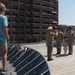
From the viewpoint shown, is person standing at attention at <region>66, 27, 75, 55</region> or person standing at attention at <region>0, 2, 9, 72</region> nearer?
person standing at attention at <region>0, 2, 9, 72</region>

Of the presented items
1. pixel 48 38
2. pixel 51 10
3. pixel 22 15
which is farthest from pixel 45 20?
pixel 48 38

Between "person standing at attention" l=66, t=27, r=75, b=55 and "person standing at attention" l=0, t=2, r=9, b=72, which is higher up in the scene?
"person standing at attention" l=0, t=2, r=9, b=72

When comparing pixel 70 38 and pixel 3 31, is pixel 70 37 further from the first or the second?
pixel 3 31

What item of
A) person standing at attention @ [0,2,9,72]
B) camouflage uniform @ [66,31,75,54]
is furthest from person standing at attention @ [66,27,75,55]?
person standing at attention @ [0,2,9,72]

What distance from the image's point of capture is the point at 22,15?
390ft

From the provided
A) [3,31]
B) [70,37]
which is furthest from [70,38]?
[3,31]

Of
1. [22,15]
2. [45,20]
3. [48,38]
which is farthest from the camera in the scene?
[45,20]

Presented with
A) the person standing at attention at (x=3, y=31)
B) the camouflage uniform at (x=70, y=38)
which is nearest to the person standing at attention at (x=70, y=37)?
the camouflage uniform at (x=70, y=38)

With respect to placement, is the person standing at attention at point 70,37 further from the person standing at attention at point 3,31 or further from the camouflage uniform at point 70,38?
the person standing at attention at point 3,31

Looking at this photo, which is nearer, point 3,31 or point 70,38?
point 3,31

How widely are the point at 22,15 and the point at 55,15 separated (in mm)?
27263

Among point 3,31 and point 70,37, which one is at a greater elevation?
point 3,31

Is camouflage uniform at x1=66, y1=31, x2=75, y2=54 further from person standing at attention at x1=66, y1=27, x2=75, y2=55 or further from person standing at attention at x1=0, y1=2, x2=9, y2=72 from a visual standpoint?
person standing at attention at x1=0, y1=2, x2=9, y2=72

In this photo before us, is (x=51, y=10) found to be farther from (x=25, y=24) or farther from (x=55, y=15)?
(x=25, y=24)
